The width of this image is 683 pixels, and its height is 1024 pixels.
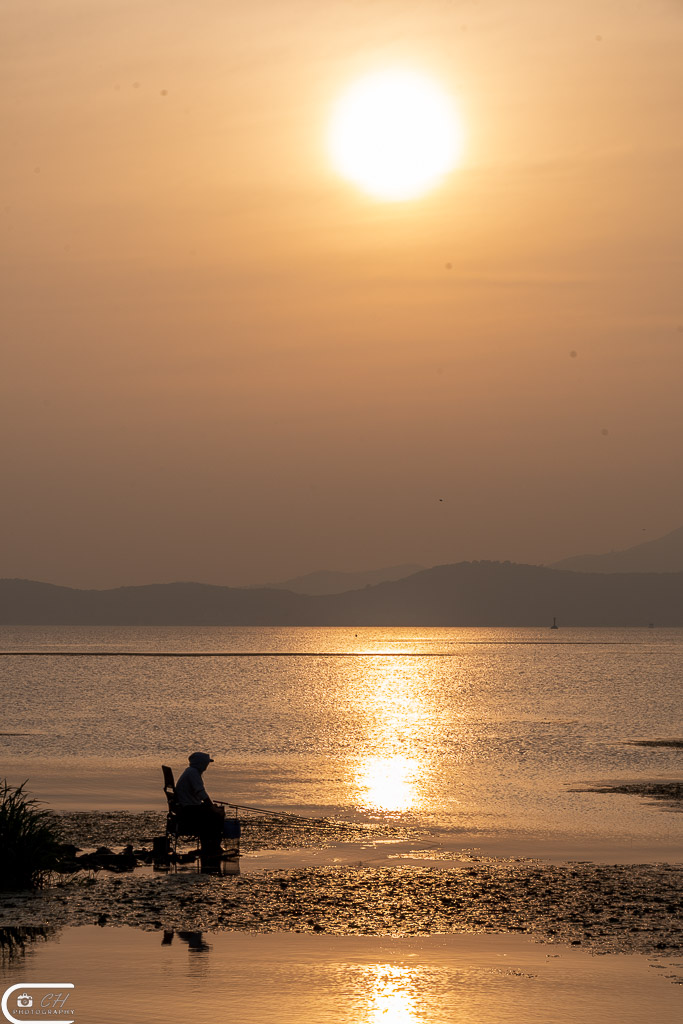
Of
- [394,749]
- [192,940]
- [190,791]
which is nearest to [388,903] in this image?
[192,940]

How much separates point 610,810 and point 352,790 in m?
7.07

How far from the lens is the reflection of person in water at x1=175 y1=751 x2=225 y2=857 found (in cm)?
1903

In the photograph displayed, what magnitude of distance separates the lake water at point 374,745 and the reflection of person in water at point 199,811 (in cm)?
733

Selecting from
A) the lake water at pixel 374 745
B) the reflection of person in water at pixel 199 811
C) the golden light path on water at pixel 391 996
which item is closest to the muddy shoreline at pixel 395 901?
the reflection of person in water at pixel 199 811

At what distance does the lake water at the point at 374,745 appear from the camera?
30.3m

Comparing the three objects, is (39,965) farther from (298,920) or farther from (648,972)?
(648,972)

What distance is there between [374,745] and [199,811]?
35.9 m

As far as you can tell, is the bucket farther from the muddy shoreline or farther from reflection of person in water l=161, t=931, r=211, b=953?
reflection of person in water l=161, t=931, r=211, b=953

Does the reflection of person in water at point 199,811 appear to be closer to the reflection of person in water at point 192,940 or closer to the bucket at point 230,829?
the bucket at point 230,829

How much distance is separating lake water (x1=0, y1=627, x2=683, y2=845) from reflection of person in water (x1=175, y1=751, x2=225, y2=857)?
24.0ft

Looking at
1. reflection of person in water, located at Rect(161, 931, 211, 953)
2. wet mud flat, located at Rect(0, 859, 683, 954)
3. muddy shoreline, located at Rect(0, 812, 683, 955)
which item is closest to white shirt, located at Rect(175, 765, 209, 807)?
muddy shoreline, located at Rect(0, 812, 683, 955)

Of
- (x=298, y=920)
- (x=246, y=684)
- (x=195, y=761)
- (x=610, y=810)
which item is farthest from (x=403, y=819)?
(x=246, y=684)

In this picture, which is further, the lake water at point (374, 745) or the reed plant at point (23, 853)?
the lake water at point (374, 745)

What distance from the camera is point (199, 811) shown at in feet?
62.6
